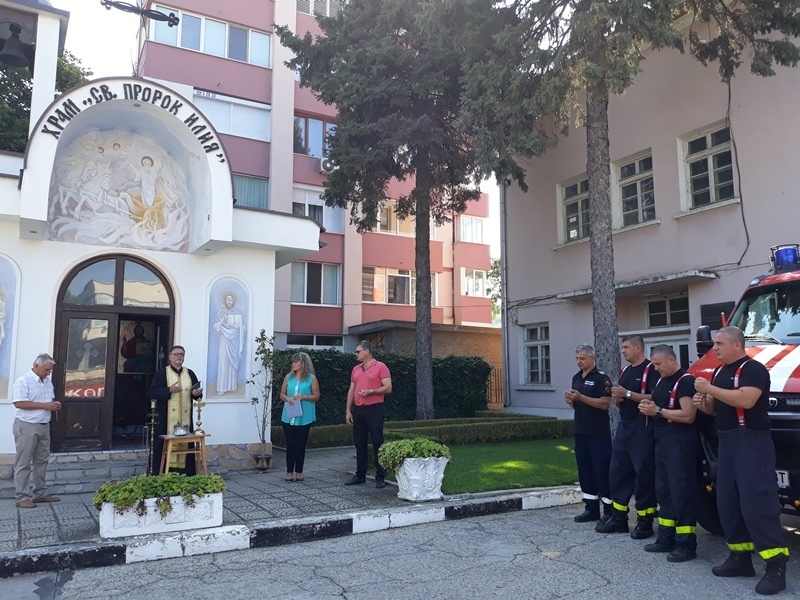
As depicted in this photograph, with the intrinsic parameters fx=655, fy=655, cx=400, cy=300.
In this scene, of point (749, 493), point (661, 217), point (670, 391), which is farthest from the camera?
point (661, 217)

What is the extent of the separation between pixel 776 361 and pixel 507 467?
5275 millimetres

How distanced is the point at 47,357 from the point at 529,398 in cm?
1379

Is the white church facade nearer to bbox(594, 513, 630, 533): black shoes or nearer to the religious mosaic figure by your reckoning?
the religious mosaic figure

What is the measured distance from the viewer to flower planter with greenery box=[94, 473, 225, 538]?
21.5 ft

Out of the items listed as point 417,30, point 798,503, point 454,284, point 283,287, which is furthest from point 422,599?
point 454,284

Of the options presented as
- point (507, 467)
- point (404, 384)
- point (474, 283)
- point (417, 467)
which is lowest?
point (507, 467)

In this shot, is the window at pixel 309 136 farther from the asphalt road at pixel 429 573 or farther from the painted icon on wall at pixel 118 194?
the asphalt road at pixel 429 573

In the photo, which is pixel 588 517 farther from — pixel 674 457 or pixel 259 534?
pixel 259 534

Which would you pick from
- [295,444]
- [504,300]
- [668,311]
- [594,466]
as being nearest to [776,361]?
[594,466]

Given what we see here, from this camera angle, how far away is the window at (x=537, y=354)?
19.0 meters

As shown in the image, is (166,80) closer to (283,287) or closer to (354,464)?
(283,287)

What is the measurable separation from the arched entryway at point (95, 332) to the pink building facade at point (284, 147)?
11.9 meters

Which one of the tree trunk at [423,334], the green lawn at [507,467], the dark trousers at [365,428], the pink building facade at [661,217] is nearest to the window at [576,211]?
the pink building facade at [661,217]

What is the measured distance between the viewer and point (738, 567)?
17.8 ft
